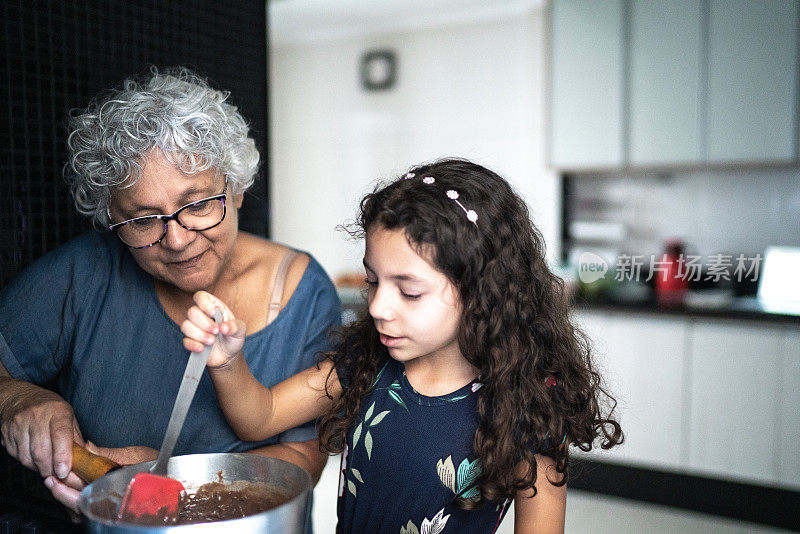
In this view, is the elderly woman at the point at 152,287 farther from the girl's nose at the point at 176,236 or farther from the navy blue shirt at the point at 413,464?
the navy blue shirt at the point at 413,464

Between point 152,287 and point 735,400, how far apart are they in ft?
8.98

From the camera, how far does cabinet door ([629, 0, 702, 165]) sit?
3266 millimetres

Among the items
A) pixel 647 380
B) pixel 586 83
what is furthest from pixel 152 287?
pixel 586 83

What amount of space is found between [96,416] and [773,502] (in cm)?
297

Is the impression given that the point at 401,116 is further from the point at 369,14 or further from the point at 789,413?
the point at 789,413

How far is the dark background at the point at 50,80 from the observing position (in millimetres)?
1364

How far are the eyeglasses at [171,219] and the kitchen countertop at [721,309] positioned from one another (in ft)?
6.39

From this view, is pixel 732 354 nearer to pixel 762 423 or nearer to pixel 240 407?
pixel 762 423

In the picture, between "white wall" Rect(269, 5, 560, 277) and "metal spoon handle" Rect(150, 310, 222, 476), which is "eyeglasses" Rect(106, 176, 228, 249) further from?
"white wall" Rect(269, 5, 560, 277)

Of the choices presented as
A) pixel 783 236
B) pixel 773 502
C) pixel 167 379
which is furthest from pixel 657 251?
pixel 167 379

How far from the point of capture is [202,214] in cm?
116

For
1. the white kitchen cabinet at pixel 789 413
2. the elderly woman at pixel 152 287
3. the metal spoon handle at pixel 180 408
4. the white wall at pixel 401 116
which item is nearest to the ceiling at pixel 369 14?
the white wall at pixel 401 116

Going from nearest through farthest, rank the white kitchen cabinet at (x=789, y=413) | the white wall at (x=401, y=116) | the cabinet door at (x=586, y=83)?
the white kitchen cabinet at (x=789, y=413)
the cabinet door at (x=586, y=83)
the white wall at (x=401, y=116)

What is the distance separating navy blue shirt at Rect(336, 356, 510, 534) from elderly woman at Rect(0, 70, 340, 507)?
0.53 feet
